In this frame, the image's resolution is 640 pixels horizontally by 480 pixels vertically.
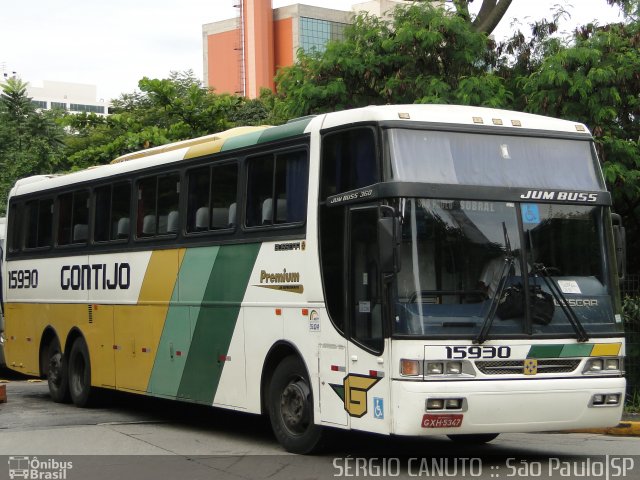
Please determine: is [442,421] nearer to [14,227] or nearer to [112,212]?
[112,212]

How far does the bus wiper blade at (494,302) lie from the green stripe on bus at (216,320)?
3.19m

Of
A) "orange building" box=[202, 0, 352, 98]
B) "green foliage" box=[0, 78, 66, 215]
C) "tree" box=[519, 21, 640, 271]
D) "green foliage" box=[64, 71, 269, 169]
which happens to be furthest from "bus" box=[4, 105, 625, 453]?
"orange building" box=[202, 0, 352, 98]

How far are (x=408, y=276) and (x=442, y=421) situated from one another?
4.38 ft

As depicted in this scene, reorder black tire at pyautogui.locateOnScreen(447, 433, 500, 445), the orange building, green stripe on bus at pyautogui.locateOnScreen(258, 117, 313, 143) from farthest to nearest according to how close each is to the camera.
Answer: the orange building < black tire at pyautogui.locateOnScreen(447, 433, 500, 445) < green stripe on bus at pyautogui.locateOnScreen(258, 117, 313, 143)

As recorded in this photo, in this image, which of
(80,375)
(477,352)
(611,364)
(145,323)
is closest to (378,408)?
(477,352)

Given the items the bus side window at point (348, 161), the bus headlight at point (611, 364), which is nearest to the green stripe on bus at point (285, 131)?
the bus side window at point (348, 161)

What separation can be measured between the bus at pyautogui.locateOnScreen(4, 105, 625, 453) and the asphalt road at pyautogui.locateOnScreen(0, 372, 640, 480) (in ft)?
1.37

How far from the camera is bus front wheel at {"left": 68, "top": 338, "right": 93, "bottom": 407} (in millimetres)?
17422

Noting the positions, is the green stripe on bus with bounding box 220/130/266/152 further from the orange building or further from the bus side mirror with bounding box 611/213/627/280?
the orange building

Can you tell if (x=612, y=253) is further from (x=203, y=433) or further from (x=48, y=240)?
(x=48, y=240)

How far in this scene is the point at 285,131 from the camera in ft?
41.2

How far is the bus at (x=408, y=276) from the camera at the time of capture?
10.5 m

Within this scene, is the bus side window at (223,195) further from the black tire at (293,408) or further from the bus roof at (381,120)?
the black tire at (293,408)

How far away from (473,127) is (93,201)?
7.87m
